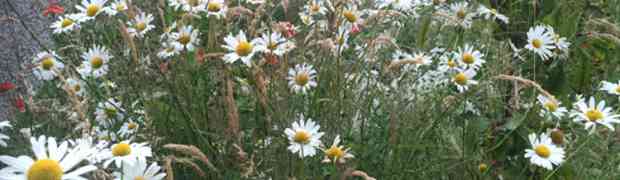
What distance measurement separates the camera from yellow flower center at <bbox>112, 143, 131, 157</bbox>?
1264 mm

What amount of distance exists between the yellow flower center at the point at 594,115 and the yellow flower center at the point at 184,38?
1.15 meters

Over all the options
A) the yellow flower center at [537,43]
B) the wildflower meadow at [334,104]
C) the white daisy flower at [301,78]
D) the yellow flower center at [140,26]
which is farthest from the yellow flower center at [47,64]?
the yellow flower center at [537,43]

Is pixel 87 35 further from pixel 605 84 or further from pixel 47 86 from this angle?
pixel 605 84

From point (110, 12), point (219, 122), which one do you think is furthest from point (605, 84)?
point (110, 12)

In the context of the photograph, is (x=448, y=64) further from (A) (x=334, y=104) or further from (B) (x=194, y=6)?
(B) (x=194, y=6)

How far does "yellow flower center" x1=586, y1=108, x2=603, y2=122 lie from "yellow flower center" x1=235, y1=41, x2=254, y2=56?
950mm

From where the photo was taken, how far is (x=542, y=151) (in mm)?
1724

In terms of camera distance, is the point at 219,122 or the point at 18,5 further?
the point at 18,5

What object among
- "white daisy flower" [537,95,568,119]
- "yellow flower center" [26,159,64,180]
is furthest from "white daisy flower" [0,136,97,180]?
"white daisy flower" [537,95,568,119]

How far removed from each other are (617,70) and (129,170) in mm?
2142

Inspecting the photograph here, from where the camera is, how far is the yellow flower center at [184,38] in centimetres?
194

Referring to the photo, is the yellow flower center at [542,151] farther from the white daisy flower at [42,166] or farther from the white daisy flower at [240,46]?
the white daisy flower at [42,166]

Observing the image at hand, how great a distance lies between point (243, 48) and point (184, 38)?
0.22 metres

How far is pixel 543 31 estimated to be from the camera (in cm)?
204
